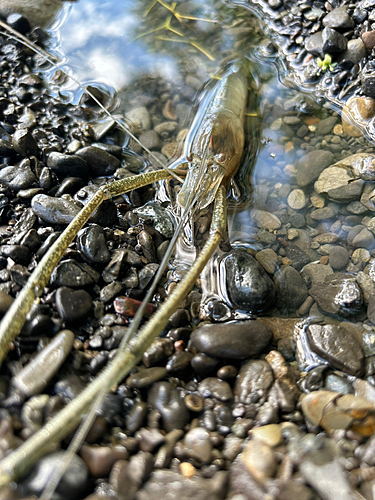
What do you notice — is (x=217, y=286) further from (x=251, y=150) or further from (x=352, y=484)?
(x=251, y=150)

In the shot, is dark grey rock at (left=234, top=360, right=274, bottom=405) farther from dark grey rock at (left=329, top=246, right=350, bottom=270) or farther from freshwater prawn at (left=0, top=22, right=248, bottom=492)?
dark grey rock at (left=329, top=246, right=350, bottom=270)

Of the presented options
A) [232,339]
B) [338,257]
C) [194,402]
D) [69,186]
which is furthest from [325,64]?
[194,402]

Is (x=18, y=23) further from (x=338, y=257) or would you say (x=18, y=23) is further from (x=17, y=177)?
(x=338, y=257)


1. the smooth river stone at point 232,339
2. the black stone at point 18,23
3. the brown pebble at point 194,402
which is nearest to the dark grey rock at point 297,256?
the smooth river stone at point 232,339

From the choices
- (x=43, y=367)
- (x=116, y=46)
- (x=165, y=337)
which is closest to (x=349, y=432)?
(x=165, y=337)

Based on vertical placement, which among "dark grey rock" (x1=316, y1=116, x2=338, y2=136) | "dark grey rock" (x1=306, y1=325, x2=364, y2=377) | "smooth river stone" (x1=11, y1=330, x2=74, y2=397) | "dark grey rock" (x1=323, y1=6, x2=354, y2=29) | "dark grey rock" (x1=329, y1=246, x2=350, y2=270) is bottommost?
"dark grey rock" (x1=329, y1=246, x2=350, y2=270)

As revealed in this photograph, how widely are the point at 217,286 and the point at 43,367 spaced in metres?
1.35

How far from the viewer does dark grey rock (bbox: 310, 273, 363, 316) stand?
2775mm

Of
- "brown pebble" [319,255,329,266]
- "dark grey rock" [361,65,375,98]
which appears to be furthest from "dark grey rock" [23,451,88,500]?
"dark grey rock" [361,65,375,98]

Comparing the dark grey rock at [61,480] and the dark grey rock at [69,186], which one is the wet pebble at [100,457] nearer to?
the dark grey rock at [61,480]

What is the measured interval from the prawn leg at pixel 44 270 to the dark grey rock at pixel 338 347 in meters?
1.79

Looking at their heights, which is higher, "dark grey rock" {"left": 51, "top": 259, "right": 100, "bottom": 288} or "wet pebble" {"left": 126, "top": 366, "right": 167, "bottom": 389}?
"dark grey rock" {"left": 51, "top": 259, "right": 100, "bottom": 288}

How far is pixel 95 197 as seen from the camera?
286cm

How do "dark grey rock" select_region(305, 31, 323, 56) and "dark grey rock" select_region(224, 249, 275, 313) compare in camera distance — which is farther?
"dark grey rock" select_region(305, 31, 323, 56)
